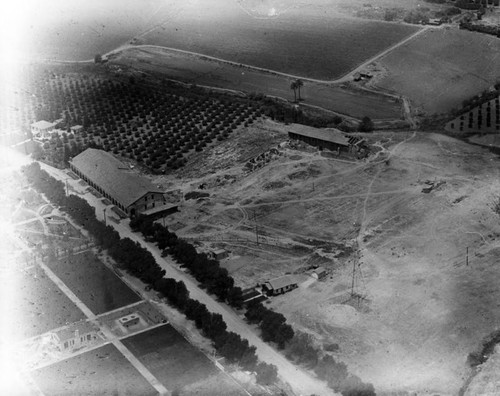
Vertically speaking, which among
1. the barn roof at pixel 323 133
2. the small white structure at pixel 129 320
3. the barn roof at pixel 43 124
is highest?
the barn roof at pixel 323 133

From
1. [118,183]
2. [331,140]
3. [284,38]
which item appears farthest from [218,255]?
[284,38]

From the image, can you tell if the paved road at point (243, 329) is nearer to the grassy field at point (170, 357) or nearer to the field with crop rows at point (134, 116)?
the grassy field at point (170, 357)

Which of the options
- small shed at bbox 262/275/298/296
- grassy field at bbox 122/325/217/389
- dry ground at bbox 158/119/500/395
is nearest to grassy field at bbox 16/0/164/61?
dry ground at bbox 158/119/500/395

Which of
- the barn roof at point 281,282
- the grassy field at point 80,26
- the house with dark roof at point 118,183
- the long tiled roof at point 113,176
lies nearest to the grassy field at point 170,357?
the barn roof at point 281,282

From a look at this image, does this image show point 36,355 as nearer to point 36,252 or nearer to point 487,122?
point 36,252

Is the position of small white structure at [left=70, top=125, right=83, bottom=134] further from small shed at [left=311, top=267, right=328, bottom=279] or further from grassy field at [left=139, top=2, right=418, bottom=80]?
small shed at [left=311, top=267, right=328, bottom=279]

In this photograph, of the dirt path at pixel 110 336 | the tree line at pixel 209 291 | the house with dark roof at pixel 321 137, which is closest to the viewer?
the tree line at pixel 209 291

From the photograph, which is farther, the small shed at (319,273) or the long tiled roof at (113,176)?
the long tiled roof at (113,176)

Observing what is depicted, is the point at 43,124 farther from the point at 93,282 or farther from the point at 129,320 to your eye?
the point at 129,320
